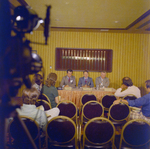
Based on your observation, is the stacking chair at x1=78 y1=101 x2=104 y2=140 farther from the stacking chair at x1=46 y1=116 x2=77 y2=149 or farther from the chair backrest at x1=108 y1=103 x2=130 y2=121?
the stacking chair at x1=46 y1=116 x2=77 y2=149

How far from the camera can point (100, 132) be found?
4.73 feet

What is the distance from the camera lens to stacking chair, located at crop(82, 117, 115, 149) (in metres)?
1.42

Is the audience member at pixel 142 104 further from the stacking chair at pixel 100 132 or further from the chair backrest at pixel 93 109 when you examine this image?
the stacking chair at pixel 100 132

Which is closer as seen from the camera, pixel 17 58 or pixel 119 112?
pixel 17 58

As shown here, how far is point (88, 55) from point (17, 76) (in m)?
4.73

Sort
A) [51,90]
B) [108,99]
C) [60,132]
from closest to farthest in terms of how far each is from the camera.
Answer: [60,132] → [51,90] → [108,99]

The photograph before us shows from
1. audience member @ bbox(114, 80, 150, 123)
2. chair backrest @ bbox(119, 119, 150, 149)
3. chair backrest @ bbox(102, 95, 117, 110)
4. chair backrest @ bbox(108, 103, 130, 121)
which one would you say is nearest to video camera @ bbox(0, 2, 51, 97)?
chair backrest @ bbox(119, 119, 150, 149)

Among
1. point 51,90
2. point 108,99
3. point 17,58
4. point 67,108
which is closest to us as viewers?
point 17,58

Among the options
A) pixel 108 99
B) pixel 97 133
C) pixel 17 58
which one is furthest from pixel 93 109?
pixel 17 58

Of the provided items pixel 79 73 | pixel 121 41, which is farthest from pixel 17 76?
A: pixel 121 41

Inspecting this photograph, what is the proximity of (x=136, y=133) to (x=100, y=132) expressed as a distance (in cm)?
43

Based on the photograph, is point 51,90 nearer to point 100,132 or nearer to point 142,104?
point 100,132

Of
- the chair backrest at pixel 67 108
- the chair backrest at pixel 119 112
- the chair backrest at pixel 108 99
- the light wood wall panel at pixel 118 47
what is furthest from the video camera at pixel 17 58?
the light wood wall panel at pixel 118 47

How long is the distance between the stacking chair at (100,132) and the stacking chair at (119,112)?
832 millimetres
